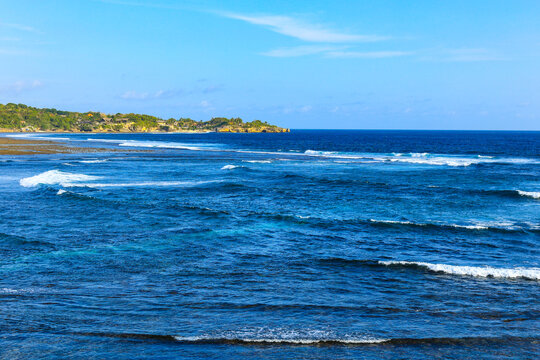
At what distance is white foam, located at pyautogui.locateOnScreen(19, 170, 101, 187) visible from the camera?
104 feet

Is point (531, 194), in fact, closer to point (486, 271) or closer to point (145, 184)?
point (486, 271)

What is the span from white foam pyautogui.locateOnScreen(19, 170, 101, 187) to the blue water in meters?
3.66

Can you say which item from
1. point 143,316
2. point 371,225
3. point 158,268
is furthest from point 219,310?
point 371,225

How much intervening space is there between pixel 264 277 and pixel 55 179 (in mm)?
26223

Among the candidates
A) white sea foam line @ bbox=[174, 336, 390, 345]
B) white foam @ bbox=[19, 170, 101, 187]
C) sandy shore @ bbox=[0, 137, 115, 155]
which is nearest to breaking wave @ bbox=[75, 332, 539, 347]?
white sea foam line @ bbox=[174, 336, 390, 345]

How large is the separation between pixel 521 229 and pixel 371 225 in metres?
6.43

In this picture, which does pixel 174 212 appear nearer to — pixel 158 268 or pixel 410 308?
pixel 158 268

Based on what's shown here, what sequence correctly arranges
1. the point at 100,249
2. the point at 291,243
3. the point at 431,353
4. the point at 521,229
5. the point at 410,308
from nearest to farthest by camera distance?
the point at 431,353
the point at 410,308
the point at 100,249
the point at 291,243
the point at 521,229

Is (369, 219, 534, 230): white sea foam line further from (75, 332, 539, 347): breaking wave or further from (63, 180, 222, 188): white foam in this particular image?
(63, 180, 222, 188): white foam

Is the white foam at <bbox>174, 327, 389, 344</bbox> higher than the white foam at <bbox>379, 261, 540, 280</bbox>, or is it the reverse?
the white foam at <bbox>379, 261, 540, 280</bbox>

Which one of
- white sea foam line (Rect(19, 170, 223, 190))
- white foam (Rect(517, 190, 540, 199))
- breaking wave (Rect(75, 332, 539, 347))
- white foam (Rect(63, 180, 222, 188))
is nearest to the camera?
breaking wave (Rect(75, 332, 539, 347))

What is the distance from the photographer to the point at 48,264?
13.5 metres

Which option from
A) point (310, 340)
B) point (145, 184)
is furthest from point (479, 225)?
point (145, 184)

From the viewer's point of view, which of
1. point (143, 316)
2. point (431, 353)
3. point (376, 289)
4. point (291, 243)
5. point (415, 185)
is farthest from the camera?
point (415, 185)
